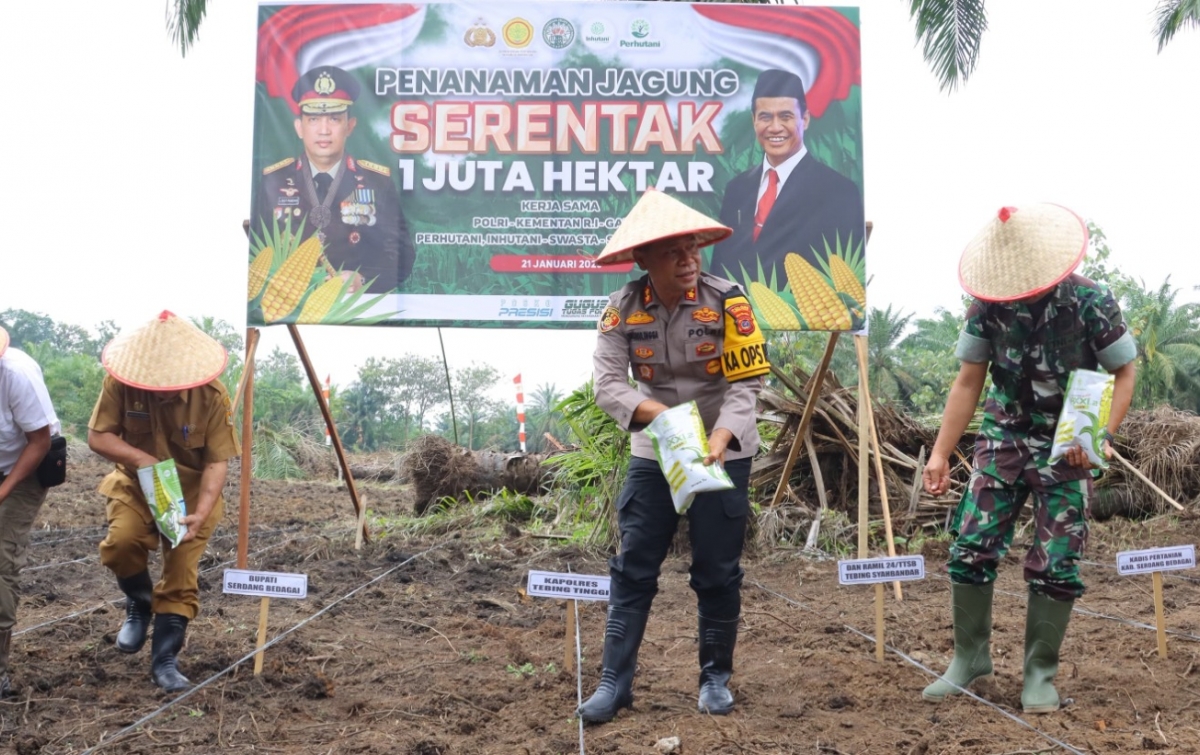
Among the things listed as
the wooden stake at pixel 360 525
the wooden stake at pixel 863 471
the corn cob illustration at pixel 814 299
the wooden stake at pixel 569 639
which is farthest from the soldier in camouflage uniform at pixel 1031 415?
the wooden stake at pixel 360 525

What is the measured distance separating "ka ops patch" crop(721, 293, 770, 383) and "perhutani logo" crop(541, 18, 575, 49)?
3.03 meters

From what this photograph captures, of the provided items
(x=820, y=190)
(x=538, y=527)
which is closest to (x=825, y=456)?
(x=538, y=527)

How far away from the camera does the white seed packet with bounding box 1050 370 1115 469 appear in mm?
3463

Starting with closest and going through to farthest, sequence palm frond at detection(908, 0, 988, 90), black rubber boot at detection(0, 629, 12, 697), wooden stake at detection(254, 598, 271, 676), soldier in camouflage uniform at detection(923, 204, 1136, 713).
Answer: soldier in camouflage uniform at detection(923, 204, 1136, 713) < black rubber boot at detection(0, 629, 12, 697) < wooden stake at detection(254, 598, 271, 676) < palm frond at detection(908, 0, 988, 90)

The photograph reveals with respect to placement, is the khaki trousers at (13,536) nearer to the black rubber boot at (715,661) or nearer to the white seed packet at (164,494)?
the white seed packet at (164,494)

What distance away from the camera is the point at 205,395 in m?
4.34

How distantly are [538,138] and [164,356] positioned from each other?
8.87ft

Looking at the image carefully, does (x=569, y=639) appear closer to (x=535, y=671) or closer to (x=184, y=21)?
(x=535, y=671)

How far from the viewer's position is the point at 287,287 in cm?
591

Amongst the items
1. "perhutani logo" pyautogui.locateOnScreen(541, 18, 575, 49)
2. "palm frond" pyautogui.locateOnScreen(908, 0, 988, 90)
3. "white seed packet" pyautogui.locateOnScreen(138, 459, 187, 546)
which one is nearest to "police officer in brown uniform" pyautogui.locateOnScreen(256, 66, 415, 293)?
"perhutani logo" pyautogui.locateOnScreen(541, 18, 575, 49)

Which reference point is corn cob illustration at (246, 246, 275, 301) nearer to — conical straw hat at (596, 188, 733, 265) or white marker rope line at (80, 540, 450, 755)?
white marker rope line at (80, 540, 450, 755)

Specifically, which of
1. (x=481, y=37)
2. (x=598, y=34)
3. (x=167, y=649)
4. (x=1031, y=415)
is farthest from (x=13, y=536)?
(x=598, y=34)

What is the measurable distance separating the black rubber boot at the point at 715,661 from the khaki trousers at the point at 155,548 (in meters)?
2.01

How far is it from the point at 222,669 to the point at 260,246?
2.42 metres
